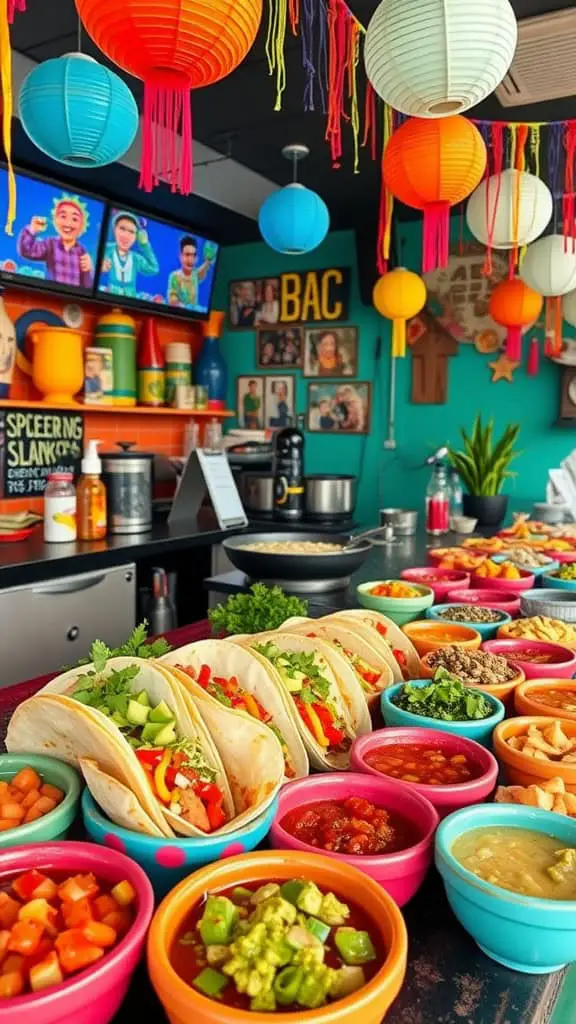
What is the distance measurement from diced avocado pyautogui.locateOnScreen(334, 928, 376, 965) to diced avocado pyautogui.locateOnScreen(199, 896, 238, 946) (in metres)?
0.12

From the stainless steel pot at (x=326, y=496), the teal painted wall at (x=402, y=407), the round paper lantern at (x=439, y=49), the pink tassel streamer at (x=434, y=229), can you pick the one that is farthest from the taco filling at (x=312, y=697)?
the teal painted wall at (x=402, y=407)

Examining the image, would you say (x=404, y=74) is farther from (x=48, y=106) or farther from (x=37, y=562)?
(x=37, y=562)

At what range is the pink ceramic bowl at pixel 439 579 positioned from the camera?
8.04 ft

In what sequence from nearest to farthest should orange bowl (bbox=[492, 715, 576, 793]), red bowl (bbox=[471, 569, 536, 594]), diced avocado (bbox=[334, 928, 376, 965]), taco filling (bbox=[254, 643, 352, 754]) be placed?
diced avocado (bbox=[334, 928, 376, 965]), orange bowl (bbox=[492, 715, 576, 793]), taco filling (bbox=[254, 643, 352, 754]), red bowl (bbox=[471, 569, 536, 594])

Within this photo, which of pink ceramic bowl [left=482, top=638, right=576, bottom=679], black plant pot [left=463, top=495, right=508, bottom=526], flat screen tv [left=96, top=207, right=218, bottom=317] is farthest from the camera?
flat screen tv [left=96, top=207, right=218, bottom=317]

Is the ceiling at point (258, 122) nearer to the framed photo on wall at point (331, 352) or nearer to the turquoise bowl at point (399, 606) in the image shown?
the framed photo on wall at point (331, 352)

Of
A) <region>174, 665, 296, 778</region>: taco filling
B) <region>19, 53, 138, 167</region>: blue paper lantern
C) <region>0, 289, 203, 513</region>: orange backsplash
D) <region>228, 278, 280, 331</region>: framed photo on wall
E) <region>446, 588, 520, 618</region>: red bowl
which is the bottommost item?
<region>446, 588, 520, 618</region>: red bowl

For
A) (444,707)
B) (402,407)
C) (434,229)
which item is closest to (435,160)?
(434,229)

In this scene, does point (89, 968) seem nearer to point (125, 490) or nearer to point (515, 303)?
point (125, 490)

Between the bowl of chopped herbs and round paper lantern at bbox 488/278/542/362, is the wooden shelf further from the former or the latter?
the bowl of chopped herbs

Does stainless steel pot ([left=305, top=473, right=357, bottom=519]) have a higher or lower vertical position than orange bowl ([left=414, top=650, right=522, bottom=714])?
higher

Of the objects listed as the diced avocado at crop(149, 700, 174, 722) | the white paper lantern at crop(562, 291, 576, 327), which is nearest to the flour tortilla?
the diced avocado at crop(149, 700, 174, 722)

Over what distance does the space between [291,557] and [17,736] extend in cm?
128

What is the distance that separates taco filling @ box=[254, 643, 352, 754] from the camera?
1.30 meters
